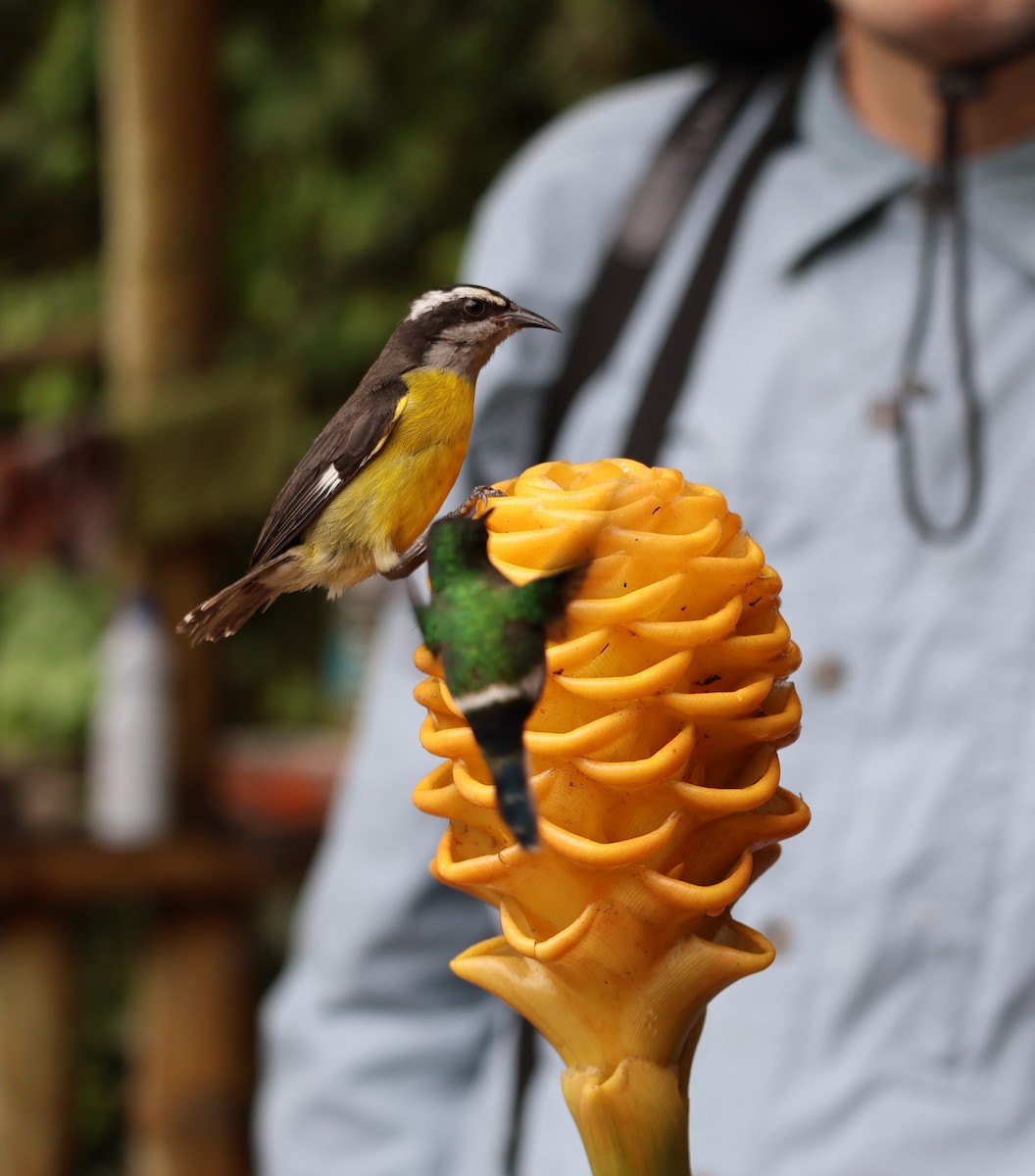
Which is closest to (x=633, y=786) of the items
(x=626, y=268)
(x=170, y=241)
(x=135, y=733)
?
(x=626, y=268)

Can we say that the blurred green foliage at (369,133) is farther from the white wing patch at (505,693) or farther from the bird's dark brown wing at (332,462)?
the white wing patch at (505,693)

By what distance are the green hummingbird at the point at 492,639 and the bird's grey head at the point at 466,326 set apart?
6.3 inches

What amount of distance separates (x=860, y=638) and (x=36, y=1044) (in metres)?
1.84

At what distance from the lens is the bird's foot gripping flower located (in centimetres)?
40

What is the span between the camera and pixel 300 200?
364cm

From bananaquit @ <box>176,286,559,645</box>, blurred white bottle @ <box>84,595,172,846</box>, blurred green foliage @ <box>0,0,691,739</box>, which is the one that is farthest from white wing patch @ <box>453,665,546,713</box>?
blurred green foliage @ <box>0,0,691,739</box>

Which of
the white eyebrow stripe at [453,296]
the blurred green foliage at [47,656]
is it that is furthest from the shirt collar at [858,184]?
the blurred green foliage at [47,656]

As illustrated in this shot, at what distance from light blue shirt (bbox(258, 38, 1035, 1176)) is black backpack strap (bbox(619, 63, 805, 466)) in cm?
4

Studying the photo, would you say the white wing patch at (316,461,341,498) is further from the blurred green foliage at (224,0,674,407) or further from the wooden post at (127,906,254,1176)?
the blurred green foliage at (224,0,674,407)

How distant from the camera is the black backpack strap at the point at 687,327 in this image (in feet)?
4.26

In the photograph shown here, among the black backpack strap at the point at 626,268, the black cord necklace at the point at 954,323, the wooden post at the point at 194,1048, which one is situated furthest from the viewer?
the wooden post at the point at 194,1048

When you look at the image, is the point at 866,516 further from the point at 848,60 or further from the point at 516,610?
the point at 516,610

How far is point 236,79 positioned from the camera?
3422 mm

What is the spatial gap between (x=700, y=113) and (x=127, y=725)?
1351mm
